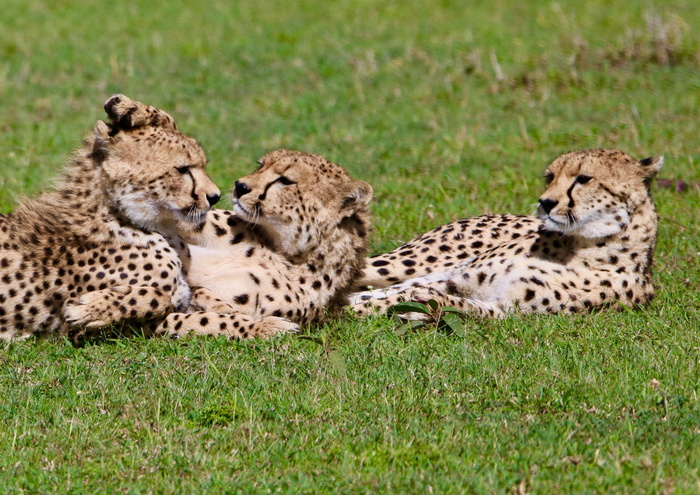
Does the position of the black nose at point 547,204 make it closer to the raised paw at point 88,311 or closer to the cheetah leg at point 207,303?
the cheetah leg at point 207,303

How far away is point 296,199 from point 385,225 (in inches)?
65.4

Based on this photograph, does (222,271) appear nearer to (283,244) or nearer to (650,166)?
(283,244)

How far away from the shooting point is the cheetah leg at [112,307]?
5.21m

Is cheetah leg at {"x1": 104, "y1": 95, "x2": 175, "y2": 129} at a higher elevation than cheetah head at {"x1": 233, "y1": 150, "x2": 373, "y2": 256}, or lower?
higher

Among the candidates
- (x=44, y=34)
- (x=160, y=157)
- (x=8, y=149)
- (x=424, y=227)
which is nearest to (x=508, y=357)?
(x=160, y=157)

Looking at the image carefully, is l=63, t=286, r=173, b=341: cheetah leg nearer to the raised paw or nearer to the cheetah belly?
the raised paw

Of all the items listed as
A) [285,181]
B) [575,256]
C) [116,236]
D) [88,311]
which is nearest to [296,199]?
[285,181]

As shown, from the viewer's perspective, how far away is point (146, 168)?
5.48 m

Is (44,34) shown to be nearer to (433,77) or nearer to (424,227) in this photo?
(433,77)

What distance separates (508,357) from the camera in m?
5.00

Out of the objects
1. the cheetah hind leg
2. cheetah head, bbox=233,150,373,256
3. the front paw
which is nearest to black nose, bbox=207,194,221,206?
cheetah head, bbox=233,150,373,256

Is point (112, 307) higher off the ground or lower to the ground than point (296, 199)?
lower

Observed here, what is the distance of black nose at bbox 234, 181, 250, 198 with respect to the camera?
5852mm

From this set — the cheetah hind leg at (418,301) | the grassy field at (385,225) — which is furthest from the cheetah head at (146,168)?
the cheetah hind leg at (418,301)
